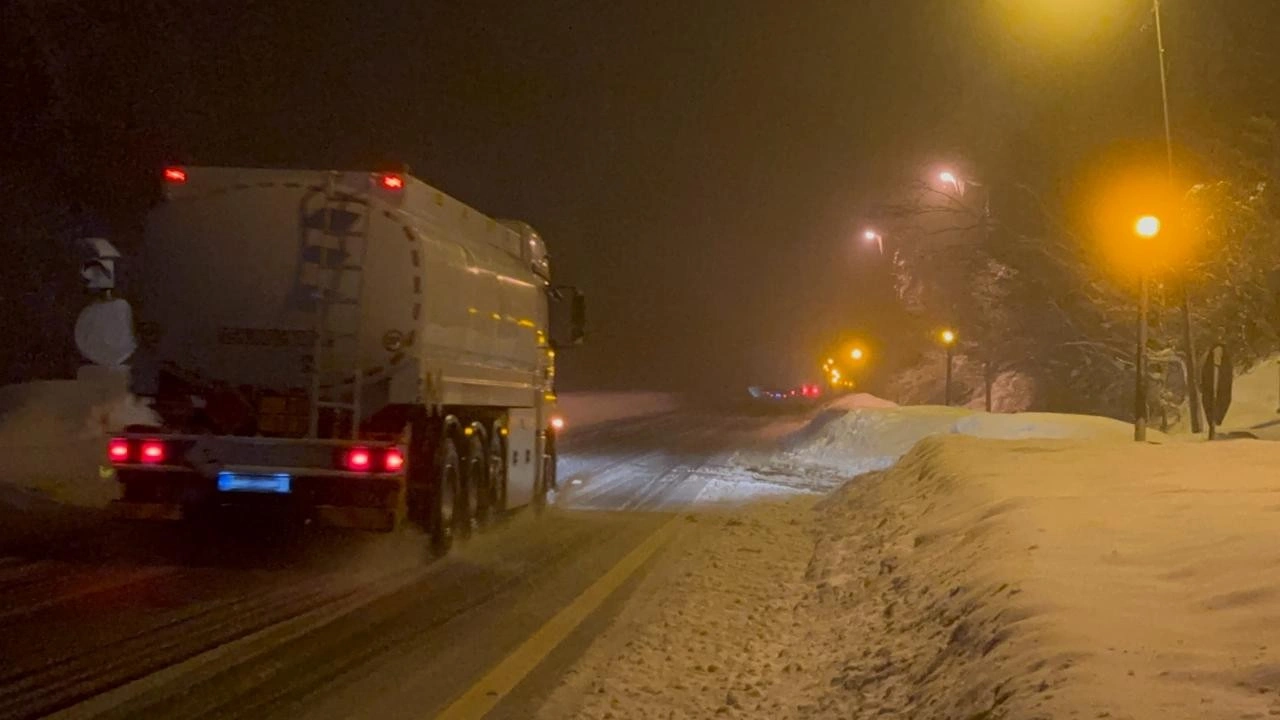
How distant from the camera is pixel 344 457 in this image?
12078 mm

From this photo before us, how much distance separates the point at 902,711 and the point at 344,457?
6.77 metres

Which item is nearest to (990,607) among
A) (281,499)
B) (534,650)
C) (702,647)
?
(702,647)

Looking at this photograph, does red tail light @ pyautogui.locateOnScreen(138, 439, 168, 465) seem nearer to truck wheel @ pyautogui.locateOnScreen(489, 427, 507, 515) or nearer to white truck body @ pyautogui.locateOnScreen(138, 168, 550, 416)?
white truck body @ pyautogui.locateOnScreen(138, 168, 550, 416)

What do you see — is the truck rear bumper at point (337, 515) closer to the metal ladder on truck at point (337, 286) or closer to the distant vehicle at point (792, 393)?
the metal ladder on truck at point (337, 286)

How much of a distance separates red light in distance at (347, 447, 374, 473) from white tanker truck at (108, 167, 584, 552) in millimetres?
14

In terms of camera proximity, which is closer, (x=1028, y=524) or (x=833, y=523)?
(x=1028, y=524)

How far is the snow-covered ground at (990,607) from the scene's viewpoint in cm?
594

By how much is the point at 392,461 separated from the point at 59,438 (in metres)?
12.3

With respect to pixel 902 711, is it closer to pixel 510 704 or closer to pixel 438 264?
pixel 510 704

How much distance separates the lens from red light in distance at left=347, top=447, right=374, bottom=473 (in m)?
12.1

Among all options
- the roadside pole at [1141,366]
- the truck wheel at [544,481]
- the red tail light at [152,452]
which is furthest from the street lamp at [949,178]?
the red tail light at [152,452]

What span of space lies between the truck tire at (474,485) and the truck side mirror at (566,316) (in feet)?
15.0

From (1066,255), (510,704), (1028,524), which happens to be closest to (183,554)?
(510,704)

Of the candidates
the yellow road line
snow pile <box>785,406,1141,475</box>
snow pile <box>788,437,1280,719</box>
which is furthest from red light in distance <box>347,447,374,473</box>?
snow pile <box>785,406,1141,475</box>
